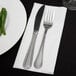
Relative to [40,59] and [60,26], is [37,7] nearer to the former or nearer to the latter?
[60,26]

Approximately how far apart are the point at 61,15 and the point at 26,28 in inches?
5.6

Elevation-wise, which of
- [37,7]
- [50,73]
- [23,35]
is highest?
[37,7]

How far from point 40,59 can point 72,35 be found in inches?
6.0

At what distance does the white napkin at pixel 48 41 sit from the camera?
30.0 inches

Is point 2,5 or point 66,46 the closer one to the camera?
point 66,46

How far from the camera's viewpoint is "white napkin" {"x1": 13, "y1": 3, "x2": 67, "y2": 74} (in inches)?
30.0

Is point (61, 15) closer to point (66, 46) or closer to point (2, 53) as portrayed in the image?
point (66, 46)

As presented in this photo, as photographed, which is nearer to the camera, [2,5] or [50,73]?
[50,73]

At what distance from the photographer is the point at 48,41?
0.81 m

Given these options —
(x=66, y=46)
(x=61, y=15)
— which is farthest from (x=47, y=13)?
(x=66, y=46)

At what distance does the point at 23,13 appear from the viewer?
875 mm

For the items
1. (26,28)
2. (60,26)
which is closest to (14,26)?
(26,28)

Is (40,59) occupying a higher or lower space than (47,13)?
lower

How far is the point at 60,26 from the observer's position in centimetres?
85
